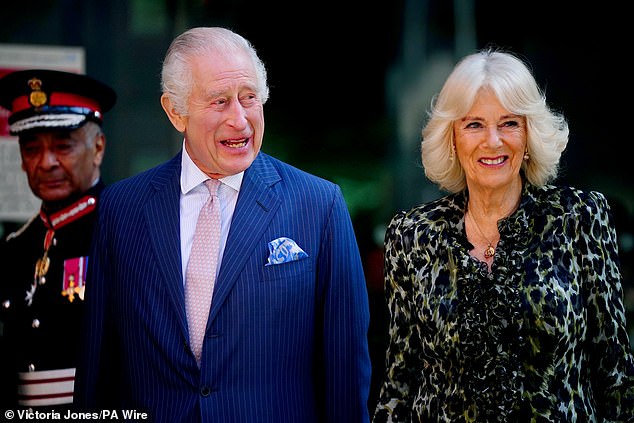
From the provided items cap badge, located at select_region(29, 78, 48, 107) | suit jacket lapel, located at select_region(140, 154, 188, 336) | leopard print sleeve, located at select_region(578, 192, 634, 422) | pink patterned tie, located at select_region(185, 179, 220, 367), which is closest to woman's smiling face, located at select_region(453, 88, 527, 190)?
leopard print sleeve, located at select_region(578, 192, 634, 422)

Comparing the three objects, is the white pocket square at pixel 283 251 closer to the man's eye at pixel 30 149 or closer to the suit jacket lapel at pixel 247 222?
the suit jacket lapel at pixel 247 222

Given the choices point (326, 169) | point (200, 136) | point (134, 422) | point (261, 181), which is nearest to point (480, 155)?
point (261, 181)

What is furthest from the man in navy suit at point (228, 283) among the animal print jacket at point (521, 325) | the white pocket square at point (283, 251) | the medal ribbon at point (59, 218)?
the medal ribbon at point (59, 218)

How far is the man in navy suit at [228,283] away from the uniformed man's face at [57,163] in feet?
2.73

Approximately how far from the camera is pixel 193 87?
10.1 ft

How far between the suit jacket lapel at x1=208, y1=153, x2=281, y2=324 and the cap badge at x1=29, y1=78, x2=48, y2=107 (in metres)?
1.37

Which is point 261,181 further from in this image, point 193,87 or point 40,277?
point 40,277

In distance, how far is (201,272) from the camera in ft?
9.87

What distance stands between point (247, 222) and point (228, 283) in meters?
0.23

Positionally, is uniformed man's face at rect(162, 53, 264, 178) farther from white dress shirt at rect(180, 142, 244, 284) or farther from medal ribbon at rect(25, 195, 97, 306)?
medal ribbon at rect(25, 195, 97, 306)

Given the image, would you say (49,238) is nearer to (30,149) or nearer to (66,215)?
(66,215)

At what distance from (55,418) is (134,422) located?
893mm

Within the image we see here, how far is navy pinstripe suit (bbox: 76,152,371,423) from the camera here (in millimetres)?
2930

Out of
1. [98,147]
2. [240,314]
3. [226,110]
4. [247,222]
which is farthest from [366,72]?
[240,314]
